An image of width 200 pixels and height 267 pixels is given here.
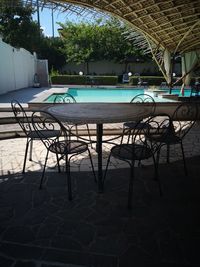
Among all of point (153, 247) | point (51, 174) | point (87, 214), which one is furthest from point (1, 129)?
point (153, 247)

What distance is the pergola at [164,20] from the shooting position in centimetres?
511

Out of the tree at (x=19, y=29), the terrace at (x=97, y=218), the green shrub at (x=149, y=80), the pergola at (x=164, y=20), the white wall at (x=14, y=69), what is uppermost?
the tree at (x=19, y=29)

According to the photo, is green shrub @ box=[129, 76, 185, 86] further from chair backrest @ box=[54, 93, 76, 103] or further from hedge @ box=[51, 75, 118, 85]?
chair backrest @ box=[54, 93, 76, 103]

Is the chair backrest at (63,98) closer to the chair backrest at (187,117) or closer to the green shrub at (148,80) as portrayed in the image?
the chair backrest at (187,117)

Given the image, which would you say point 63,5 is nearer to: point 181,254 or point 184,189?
point 184,189

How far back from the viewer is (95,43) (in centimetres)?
2019

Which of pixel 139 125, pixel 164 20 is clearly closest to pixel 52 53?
pixel 164 20

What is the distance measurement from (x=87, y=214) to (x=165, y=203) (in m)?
0.73

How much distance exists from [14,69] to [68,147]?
468 inches

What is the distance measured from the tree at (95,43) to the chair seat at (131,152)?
1871 cm

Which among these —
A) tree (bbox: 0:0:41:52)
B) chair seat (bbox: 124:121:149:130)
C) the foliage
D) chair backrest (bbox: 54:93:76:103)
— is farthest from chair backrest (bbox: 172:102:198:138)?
tree (bbox: 0:0:41:52)

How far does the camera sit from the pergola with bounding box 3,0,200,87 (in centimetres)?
511

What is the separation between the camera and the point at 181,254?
168 centimetres

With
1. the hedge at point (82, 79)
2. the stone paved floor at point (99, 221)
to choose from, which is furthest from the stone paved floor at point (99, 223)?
the hedge at point (82, 79)
